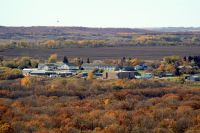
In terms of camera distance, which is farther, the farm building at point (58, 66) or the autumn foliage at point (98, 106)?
the farm building at point (58, 66)

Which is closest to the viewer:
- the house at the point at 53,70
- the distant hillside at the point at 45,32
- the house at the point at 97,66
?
the house at the point at 53,70

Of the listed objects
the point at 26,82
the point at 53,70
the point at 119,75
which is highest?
the point at 26,82

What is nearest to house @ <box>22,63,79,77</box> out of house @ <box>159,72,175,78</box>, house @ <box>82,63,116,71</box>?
house @ <box>82,63,116,71</box>

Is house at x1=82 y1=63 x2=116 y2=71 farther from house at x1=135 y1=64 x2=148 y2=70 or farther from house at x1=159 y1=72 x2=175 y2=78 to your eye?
house at x1=159 y1=72 x2=175 y2=78

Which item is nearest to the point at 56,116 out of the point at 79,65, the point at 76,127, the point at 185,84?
the point at 76,127

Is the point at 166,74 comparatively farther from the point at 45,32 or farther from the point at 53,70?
the point at 45,32

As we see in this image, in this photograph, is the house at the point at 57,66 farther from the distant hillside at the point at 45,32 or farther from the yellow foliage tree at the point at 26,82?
the distant hillside at the point at 45,32

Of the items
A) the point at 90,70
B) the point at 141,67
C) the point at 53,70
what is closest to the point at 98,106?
the point at 90,70

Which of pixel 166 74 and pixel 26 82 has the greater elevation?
pixel 26 82

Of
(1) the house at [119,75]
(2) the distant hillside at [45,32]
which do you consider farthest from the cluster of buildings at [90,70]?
Result: (2) the distant hillside at [45,32]

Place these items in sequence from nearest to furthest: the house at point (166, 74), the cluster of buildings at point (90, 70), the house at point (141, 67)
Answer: the cluster of buildings at point (90, 70) → the house at point (166, 74) → the house at point (141, 67)

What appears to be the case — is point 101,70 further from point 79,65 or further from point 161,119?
point 161,119
